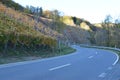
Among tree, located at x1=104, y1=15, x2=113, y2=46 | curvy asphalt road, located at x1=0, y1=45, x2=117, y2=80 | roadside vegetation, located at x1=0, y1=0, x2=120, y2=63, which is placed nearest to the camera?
curvy asphalt road, located at x1=0, y1=45, x2=117, y2=80

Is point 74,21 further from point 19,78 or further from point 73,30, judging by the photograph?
point 19,78

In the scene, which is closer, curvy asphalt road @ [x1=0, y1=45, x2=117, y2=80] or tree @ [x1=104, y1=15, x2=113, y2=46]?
curvy asphalt road @ [x1=0, y1=45, x2=117, y2=80]

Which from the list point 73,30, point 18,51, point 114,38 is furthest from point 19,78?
point 73,30

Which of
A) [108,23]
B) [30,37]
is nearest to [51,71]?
[30,37]

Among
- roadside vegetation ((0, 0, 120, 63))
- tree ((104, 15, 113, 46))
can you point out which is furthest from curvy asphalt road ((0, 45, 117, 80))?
tree ((104, 15, 113, 46))

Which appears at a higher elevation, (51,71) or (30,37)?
(30,37)

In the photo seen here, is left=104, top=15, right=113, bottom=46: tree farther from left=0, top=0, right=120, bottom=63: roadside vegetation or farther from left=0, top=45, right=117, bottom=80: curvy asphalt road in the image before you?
left=0, top=45, right=117, bottom=80: curvy asphalt road

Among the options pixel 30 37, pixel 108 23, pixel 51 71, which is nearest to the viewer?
pixel 51 71

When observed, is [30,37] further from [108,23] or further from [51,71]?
[108,23]

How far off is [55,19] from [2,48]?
53248 mm

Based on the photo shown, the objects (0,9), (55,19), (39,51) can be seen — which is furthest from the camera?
(55,19)

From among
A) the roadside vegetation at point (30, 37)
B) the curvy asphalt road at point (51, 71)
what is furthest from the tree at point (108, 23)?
the curvy asphalt road at point (51, 71)

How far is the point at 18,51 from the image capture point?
25719 millimetres

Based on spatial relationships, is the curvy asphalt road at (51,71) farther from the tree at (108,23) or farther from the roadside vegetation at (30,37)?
the tree at (108,23)
